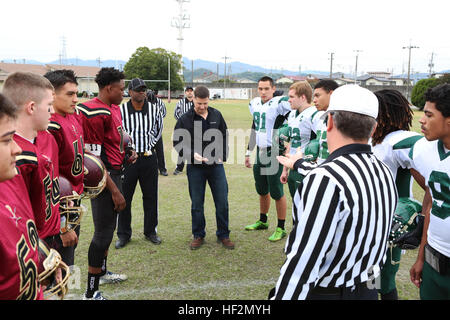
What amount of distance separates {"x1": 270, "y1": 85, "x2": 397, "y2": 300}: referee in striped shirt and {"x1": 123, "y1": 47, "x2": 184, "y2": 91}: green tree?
5830 cm

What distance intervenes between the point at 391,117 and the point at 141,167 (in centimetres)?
351

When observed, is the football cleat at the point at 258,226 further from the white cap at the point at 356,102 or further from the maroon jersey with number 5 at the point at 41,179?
the white cap at the point at 356,102

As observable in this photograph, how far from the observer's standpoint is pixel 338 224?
1595 mm

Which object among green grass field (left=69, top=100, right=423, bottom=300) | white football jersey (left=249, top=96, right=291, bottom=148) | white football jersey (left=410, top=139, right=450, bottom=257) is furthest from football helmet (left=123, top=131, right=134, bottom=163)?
white football jersey (left=410, top=139, right=450, bottom=257)

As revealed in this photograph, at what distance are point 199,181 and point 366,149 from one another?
342 centimetres

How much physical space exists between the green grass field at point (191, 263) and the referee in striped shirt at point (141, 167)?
0.75 feet

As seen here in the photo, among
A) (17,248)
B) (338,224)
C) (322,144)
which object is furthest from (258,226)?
(17,248)

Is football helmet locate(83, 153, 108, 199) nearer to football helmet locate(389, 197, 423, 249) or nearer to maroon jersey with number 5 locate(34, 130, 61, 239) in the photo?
maroon jersey with number 5 locate(34, 130, 61, 239)

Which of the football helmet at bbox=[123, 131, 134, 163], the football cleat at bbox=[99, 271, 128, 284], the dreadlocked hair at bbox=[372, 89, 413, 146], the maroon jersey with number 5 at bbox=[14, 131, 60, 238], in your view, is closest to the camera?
the maroon jersey with number 5 at bbox=[14, 131, 60, 238]

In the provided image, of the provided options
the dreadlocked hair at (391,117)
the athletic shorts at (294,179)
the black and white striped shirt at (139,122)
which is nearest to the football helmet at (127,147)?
the black and white striped shirt at (139,122)

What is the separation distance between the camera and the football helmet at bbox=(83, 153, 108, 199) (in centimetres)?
328
